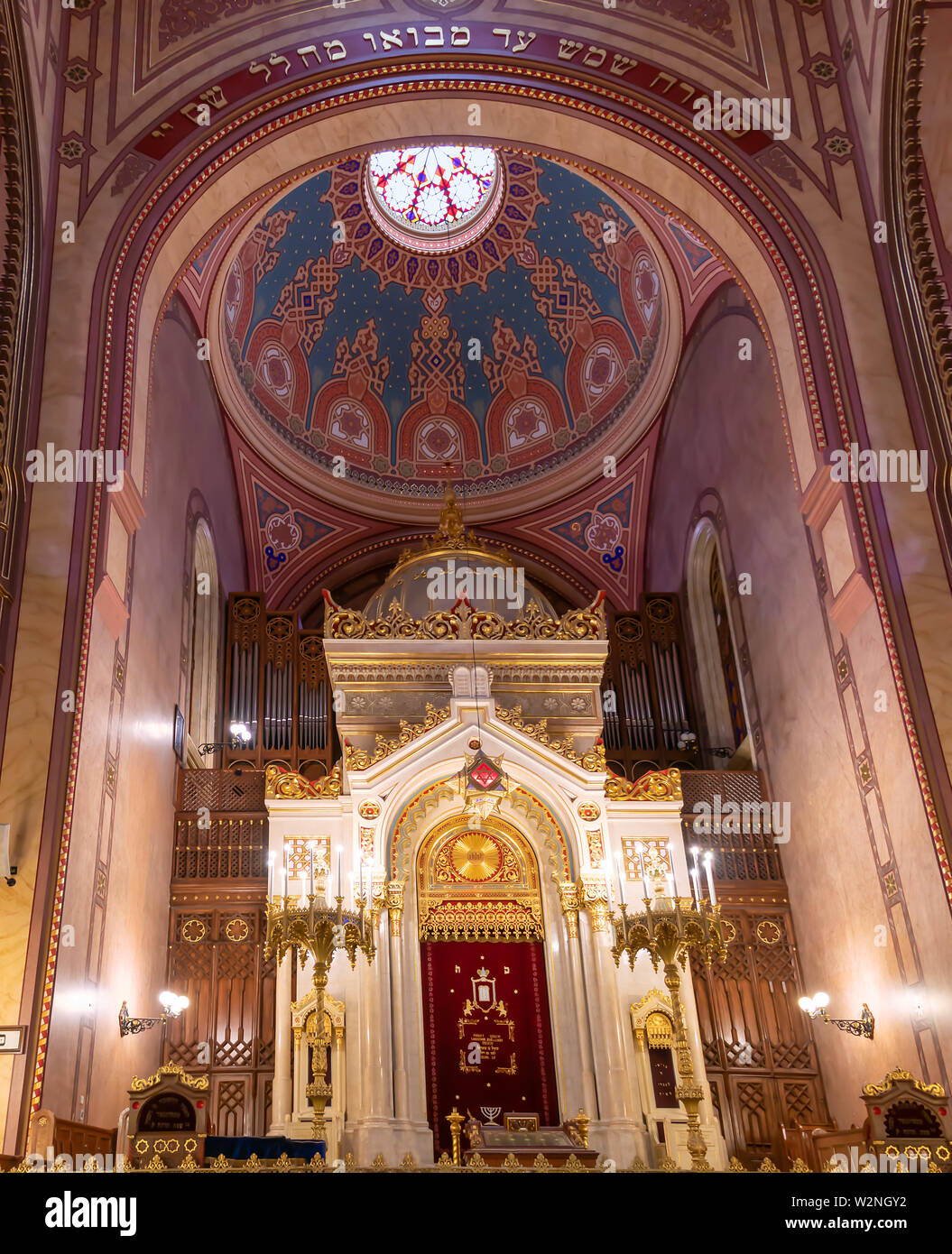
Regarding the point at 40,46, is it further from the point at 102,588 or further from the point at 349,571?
the point at 349,571

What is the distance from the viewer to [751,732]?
15.2m

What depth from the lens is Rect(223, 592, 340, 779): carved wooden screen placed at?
16.9 meters

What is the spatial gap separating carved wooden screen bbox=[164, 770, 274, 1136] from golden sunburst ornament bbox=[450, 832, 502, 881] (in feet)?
8.35

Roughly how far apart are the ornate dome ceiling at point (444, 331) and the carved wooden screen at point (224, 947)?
7.48 meters

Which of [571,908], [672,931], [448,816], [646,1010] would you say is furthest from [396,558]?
[672,931]

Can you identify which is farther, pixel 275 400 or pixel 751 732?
pixel 275 400

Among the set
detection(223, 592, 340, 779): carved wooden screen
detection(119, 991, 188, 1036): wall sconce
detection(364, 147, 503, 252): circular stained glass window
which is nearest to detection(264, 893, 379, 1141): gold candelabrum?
detection(119, 991, 188, 1036): wall sconce

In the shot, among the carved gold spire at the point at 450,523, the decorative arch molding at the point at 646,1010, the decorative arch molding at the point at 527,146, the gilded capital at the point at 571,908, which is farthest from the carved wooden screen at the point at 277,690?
the decorative arch molding at the point at 646,1010

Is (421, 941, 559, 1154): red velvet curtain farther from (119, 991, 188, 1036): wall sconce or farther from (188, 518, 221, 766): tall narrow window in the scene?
(188, 518, 221, 766): tall narrow window

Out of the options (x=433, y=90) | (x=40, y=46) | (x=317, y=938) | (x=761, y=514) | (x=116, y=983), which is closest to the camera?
(x=317, y=938)

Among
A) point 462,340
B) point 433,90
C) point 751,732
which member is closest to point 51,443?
point 433,90

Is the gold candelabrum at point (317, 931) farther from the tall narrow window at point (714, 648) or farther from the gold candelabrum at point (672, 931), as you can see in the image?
the tall narrow window at point (714, 648)
